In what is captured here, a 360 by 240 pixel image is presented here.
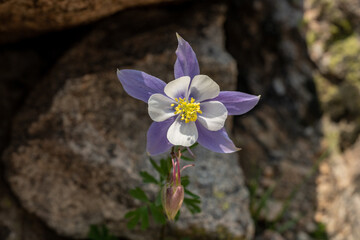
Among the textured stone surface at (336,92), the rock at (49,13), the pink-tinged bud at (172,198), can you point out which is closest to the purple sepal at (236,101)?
the pink-tinged bud at (172,198)

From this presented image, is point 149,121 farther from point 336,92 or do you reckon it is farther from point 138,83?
point 336,92

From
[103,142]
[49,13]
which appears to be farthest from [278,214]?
[49,13]

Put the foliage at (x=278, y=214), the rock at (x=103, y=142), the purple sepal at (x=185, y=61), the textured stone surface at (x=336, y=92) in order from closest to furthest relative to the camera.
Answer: the purple sepal at (x=185, y=61)
the rock at (x=103, y=142)
the foliage at (x=278, y=214)
the textured stone surface at (x=336, y=92)

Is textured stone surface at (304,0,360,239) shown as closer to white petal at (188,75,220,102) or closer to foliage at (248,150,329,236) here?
foliage at (248,150,329,236)

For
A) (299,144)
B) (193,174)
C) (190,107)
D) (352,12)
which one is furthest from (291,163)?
(190,107)

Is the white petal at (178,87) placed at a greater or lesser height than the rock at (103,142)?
greater

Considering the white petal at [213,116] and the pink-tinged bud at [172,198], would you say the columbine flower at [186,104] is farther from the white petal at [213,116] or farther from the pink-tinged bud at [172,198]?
the pink-tinged bud at [172,198]
